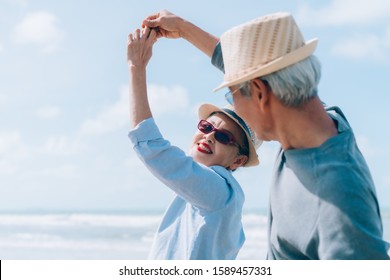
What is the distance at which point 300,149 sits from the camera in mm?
2334

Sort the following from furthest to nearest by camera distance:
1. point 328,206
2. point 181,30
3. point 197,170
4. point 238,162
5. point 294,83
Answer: point 238,162, point 181,30, point 197,170, point 294,83, point 328,206

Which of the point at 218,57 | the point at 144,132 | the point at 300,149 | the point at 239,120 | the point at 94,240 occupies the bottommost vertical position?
the point at 94,240

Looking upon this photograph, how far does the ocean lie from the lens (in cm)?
1548

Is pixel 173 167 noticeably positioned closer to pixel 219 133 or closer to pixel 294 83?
pixel 219 133

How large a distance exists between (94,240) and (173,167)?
1743 cm

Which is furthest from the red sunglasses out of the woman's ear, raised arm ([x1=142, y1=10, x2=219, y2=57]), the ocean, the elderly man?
the ocean

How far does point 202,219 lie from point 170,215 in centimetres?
23

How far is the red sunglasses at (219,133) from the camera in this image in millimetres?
3525

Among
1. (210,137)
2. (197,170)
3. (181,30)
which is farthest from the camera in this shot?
(210,137)

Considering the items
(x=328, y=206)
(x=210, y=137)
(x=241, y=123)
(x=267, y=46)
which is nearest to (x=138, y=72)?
(x=210, y=137)

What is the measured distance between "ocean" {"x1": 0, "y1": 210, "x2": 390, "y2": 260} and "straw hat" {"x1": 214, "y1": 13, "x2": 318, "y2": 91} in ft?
39.1

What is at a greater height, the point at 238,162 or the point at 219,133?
the point at 219,133

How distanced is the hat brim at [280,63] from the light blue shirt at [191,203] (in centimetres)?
76
